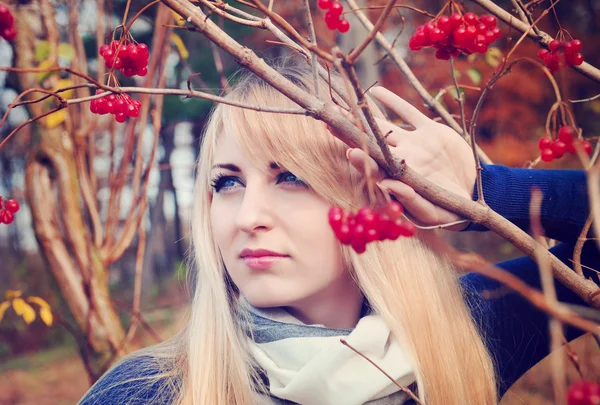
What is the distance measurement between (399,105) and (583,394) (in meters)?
0.87

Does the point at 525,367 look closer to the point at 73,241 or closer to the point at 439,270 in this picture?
the point at 439,270

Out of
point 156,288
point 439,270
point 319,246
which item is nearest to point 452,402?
point 439,270

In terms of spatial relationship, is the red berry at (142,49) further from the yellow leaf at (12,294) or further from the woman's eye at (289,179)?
the yellow leaf at (12,294)

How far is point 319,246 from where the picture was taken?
4.44 feet

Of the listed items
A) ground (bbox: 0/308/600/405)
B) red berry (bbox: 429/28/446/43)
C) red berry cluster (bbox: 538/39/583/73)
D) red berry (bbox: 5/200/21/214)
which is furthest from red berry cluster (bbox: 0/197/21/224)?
ground (bbox: 0/308/600/405)

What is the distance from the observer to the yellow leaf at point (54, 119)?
6.24ft

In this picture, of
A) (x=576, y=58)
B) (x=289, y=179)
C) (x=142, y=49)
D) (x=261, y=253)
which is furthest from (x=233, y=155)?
(x=576, y=58)

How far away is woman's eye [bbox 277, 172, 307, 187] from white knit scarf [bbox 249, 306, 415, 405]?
0.36m

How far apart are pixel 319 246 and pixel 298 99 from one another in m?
0.64

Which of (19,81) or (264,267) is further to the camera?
(19,81)

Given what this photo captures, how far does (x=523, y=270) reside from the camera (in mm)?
1629

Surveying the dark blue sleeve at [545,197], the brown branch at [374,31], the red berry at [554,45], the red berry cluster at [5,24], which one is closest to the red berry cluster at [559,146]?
the dark blue sleeve at [545,197]

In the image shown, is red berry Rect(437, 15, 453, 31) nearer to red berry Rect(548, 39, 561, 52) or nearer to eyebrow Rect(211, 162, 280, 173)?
red berry Rect(548, 39, 561, 52)

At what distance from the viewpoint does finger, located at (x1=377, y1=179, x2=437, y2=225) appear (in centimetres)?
103
